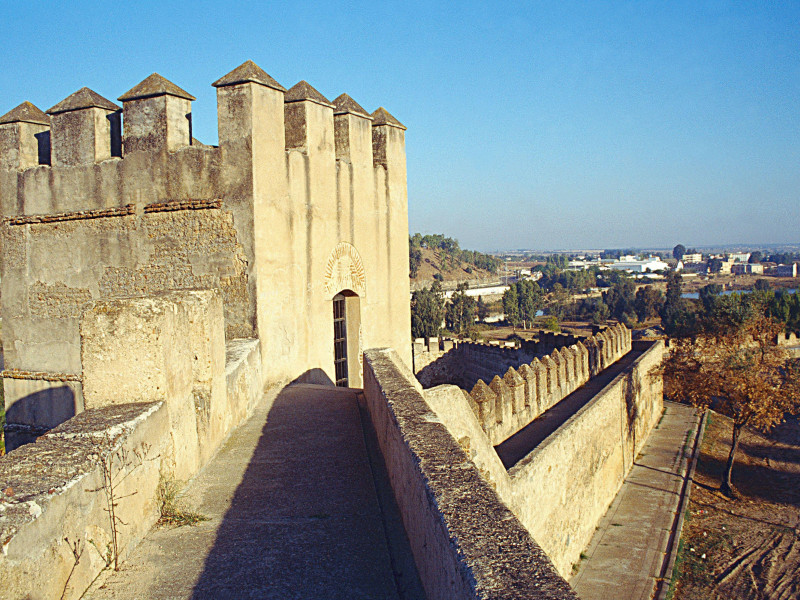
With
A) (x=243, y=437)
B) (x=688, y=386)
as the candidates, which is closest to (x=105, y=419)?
(x=243, y=437)

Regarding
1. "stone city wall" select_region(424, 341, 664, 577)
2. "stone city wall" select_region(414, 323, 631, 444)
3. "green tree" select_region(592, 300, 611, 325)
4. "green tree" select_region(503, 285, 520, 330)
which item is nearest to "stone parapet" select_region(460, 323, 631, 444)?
"stone city wall" select_region(414, 323, 631, 444)

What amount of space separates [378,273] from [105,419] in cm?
668

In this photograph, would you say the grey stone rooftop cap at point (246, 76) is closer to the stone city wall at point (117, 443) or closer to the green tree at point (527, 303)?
the stone city wall at point (117, 443)

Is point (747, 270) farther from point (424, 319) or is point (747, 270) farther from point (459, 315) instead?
point (424, 319)

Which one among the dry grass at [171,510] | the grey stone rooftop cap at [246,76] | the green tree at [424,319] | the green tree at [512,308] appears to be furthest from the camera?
the green tree at [512,308]

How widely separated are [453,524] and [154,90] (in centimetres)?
666

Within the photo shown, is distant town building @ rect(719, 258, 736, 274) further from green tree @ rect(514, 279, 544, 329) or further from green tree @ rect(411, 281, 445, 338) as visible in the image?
green tree @ rect(411, 281, 445, 338)

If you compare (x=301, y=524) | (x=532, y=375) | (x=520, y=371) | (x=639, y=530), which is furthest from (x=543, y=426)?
(x=301, y=524)

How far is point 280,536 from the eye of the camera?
11.8 feet

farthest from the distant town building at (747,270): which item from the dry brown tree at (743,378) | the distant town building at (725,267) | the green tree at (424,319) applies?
the dry brown tree at (743,378)

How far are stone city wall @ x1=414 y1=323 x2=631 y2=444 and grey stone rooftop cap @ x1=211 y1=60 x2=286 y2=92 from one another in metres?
4.27

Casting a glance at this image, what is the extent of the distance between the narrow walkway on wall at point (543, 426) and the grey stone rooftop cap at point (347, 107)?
16.4 feet

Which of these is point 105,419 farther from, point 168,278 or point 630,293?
point 630,293

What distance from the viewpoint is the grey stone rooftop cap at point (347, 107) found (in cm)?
940
